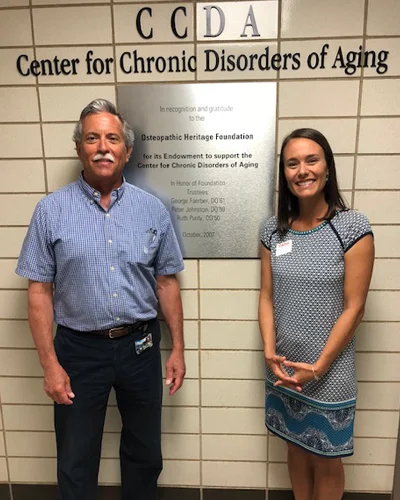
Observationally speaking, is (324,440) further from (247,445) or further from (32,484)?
(32,484)

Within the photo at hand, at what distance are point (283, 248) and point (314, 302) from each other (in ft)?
0.73

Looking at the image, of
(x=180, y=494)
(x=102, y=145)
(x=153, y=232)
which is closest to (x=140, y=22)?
(x=102, y=145)

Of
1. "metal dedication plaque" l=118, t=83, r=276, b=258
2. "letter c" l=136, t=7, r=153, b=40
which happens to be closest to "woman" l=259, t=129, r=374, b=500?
"metal dedication plaque" l=118, t=83, r=276, b=258

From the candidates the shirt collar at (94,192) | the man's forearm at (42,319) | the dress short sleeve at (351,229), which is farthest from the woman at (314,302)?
the man's forearm at (42,319)

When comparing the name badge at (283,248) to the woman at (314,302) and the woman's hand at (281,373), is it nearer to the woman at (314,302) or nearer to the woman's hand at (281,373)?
the woman at (314,302)

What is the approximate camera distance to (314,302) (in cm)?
150

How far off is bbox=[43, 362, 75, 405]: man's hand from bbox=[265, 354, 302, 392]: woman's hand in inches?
30.0

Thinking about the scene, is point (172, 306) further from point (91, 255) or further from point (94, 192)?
point (94, 192)

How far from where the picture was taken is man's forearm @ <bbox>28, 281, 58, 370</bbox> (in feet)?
5.13

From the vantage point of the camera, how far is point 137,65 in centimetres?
169

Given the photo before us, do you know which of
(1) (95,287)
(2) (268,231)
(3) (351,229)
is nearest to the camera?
(3) (351,229)

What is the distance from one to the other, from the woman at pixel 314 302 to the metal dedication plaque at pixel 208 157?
0.18 metres

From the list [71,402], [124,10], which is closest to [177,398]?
[71,402]

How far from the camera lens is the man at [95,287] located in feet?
5.01
